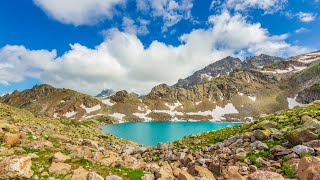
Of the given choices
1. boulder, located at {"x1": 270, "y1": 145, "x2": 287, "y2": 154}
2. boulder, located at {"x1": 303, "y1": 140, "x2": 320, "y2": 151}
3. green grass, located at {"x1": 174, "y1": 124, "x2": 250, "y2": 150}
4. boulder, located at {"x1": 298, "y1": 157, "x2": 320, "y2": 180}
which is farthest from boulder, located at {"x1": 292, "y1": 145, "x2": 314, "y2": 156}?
green grass, located at {"x1": 174, "y1": 124, "x2": 250, "y2": 150}

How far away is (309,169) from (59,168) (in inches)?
576

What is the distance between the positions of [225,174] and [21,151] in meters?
15.5

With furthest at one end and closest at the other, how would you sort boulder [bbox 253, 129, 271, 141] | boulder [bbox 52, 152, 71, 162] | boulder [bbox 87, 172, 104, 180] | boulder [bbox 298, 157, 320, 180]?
1. boulder [bbox 253, 129, 271, 141]
2. boulder [bbox 52, 152, 71, 162]
3. boulder [bbox 87, 172, 104, 180]
4. boulder [bbox 298, 157, 320, 180]

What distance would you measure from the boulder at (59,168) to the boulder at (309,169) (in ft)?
45.6

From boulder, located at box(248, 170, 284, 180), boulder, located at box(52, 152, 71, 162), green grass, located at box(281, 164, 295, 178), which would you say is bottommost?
green grass, located at box(281, 164, 295, 178)

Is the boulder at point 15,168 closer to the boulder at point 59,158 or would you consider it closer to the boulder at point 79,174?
the boulder at point 59,158

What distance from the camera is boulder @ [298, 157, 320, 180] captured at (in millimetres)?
12109

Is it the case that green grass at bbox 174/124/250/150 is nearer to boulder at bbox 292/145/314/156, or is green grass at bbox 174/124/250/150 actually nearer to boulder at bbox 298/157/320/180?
boulder at bbox 292/145/314/156

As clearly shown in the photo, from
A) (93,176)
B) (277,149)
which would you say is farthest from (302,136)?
(93,176)

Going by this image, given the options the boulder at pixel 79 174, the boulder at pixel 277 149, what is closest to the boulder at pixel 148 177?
the boulder at pixel 79 174

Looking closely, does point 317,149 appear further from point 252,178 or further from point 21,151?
point 21,151

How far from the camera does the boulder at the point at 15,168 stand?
13.9 metres

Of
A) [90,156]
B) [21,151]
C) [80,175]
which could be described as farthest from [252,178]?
[21,151]

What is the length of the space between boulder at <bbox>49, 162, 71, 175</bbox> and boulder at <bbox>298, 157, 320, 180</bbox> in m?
13.9
